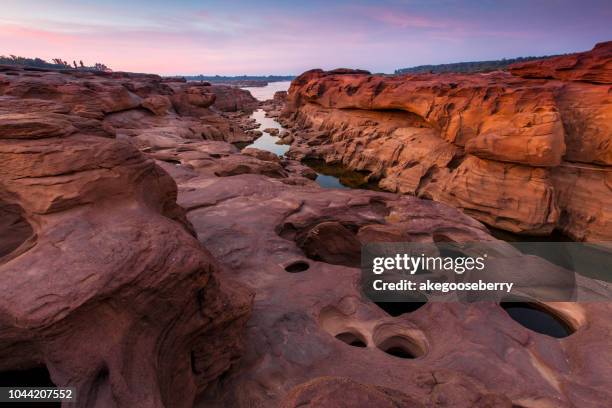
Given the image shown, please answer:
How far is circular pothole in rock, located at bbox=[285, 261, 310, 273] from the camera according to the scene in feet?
24.9

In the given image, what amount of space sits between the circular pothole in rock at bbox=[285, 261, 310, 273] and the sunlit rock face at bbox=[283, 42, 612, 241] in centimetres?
1090

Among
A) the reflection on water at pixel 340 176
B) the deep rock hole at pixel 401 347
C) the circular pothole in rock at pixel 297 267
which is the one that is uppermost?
the circular pothole in rock at pixel 297 267

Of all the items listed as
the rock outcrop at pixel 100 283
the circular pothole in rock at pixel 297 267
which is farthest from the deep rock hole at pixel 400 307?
the rock outcrop at pixel 100 283

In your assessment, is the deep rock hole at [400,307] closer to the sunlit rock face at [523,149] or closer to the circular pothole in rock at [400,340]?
the circular pothole in rock at [400,340]

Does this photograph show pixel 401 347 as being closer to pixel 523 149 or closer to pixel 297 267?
pixel 297 267

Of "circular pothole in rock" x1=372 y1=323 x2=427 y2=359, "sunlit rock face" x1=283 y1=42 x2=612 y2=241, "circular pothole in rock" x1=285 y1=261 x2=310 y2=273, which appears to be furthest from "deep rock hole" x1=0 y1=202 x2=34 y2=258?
"sunlit rock face" x1=283 y1=42 x2=612 y2=241

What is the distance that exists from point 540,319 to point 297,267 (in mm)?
5868

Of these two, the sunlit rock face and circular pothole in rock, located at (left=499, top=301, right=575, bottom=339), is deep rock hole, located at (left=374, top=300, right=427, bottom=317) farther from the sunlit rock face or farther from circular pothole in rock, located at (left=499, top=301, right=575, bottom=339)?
the sunlit rock face

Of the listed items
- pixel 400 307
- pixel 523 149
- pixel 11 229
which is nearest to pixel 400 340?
pixel 400 307

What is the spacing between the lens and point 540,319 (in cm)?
740

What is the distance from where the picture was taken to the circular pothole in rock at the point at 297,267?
7.60 meters

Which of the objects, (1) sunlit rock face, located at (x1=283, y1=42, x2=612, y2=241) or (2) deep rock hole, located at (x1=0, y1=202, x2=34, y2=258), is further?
(1) sunlit rock face, located at (x1=283, y1=42, x2=612, y2=241)

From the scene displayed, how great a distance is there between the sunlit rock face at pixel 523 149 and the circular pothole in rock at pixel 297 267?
1090 cm

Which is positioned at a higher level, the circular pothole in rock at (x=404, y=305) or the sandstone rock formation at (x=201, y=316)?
the sandstone rock formation at (x=201, y=316)
